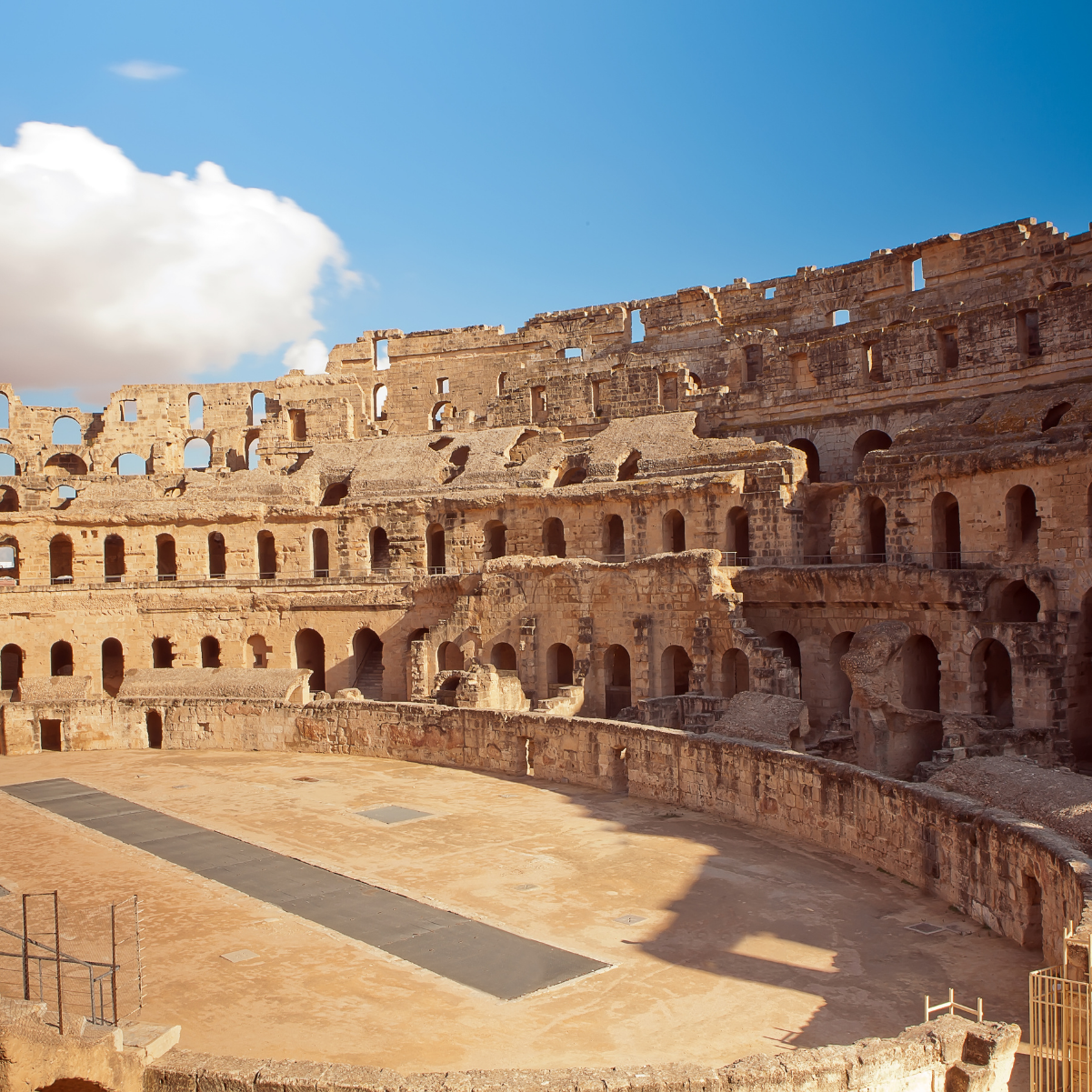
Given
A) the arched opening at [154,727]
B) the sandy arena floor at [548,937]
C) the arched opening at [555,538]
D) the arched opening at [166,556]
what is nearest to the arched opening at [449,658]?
the arched opening at [555,538]

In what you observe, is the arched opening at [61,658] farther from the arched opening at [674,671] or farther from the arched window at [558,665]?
the arched opening at [674,671]

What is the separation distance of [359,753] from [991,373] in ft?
56.5

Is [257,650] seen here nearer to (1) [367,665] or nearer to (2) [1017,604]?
(1) [367,665]

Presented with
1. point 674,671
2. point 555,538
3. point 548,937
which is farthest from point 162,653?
point 548,937

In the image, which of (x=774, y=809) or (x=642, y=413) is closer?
(x=774, y=809)

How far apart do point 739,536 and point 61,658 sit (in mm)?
21199

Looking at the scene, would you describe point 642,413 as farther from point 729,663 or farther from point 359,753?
point 359,753

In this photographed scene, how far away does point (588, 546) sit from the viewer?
29.5 meters

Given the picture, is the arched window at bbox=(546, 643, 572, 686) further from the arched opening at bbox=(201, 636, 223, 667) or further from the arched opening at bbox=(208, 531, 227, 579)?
the arched opening at bbox=(208, 531, 227, 579)

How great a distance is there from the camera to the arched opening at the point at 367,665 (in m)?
30.3

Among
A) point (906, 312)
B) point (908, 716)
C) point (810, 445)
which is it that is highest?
point (906, 312)

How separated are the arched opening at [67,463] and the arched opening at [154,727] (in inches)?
748

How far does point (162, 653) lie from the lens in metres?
32.4

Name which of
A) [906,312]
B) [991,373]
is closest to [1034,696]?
[991,373]
